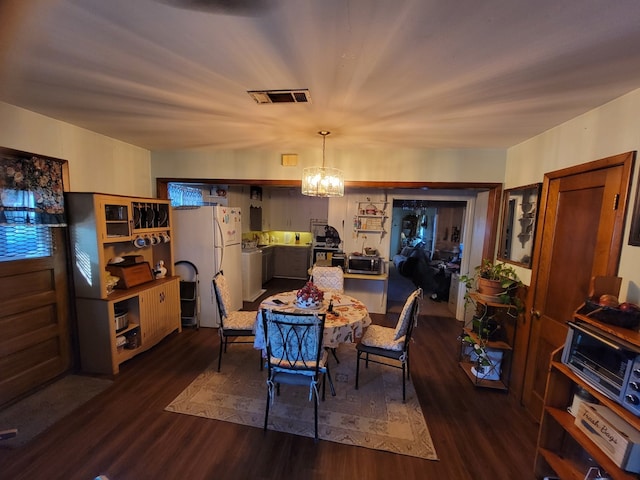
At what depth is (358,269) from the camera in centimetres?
429

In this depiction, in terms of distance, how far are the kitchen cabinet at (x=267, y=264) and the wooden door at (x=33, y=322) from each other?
3578mm

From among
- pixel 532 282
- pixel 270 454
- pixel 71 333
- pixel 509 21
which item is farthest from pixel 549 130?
pixel 71 333

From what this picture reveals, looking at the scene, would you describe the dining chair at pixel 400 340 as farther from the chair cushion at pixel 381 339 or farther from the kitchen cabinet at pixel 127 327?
the kitchen cabinet at pixel 127 327

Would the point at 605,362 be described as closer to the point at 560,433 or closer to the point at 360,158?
the point at 560,433

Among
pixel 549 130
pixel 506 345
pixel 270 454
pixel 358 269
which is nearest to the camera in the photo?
pixel 270 454

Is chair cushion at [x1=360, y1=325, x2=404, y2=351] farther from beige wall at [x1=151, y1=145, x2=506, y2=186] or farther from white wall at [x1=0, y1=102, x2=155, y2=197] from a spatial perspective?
white wall at [x1=0, y1=102, x2=155, y2=197]

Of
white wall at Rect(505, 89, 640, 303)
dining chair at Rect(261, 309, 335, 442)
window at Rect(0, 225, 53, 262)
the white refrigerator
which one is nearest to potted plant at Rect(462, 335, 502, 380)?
white wall at Rect(505, 89, 640, 303)

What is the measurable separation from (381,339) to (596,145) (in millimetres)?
2252

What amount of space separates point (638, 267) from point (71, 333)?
4591 mm

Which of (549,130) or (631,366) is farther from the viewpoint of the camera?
(549,130)

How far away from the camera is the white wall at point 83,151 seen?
2.20 metres

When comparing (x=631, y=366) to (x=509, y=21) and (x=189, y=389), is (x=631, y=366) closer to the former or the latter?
(x=509, y=21)

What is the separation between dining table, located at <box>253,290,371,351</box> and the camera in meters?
2.29

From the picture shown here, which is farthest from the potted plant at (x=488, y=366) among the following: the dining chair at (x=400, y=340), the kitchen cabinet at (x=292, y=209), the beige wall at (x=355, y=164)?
the kitchen cabinet at (x=292, y=209)
